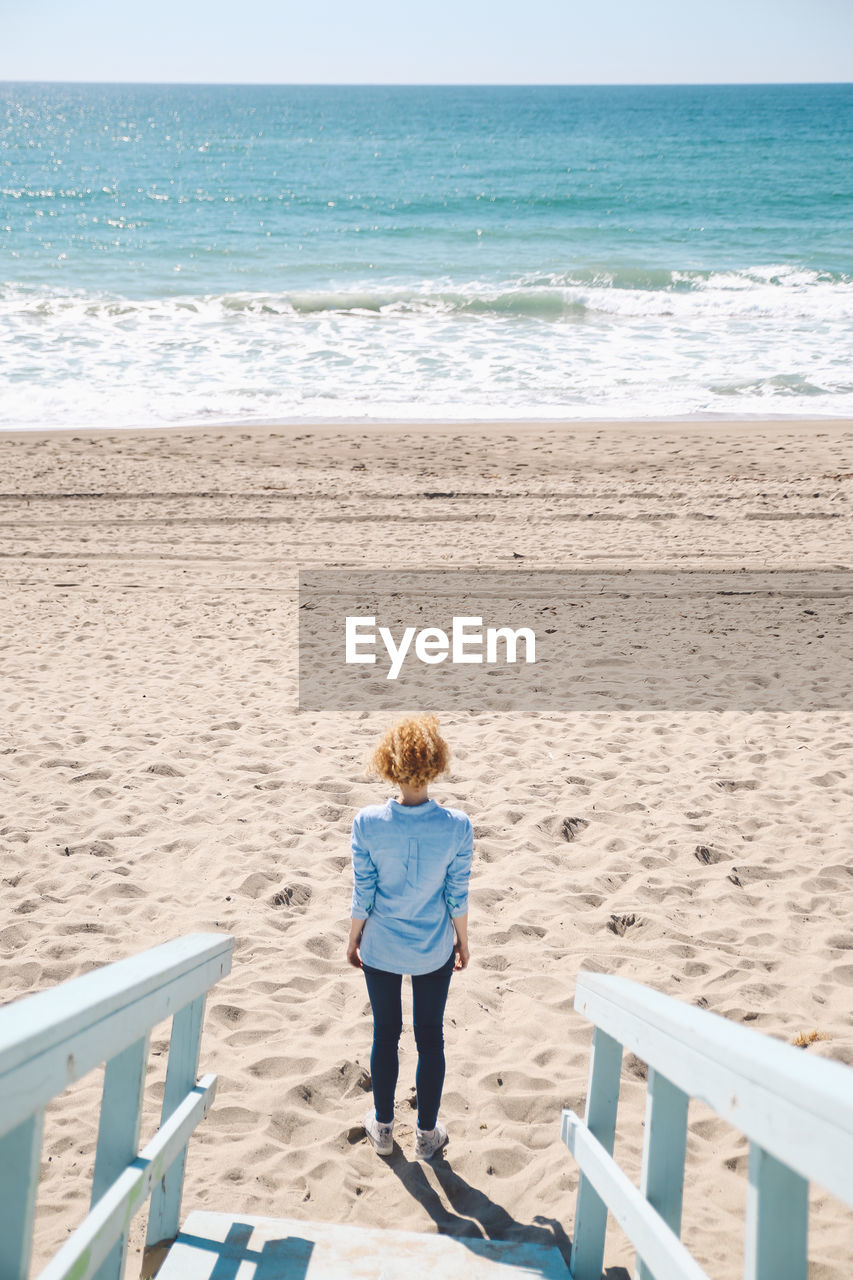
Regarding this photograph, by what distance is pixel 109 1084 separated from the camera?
195 centimetres

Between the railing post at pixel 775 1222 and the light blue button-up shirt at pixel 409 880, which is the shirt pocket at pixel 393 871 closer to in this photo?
the light blue button-up shirt at pixel 409 880

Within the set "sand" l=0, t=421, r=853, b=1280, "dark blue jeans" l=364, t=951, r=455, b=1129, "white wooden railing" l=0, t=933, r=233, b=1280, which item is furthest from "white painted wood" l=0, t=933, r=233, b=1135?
"sand" l=0, t=421, r=853, b=1280

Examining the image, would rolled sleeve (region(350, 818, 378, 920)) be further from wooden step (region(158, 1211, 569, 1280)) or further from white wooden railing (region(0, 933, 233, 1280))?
wooden step (region(158, 1211, 569, 1280))

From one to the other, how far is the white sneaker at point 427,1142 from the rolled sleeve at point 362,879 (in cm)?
87

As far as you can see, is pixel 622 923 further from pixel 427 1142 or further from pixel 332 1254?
pixel 332 1254

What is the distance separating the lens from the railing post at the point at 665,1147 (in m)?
1.91

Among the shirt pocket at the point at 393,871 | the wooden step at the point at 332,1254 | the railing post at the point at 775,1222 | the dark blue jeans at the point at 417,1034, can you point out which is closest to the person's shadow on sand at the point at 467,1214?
the dark blue jeans at the point at 417,1034

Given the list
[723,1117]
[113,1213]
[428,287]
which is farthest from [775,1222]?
[428,287]

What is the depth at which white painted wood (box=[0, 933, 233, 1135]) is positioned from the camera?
4.13 feet

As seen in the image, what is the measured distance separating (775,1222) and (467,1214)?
2208mm

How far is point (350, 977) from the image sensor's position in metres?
4.51

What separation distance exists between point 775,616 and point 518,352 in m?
12.8

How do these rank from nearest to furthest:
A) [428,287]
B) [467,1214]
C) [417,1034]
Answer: [467,1214] → [417,1034] → [428,287]

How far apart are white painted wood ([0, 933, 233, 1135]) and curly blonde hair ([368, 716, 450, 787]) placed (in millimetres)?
1062
